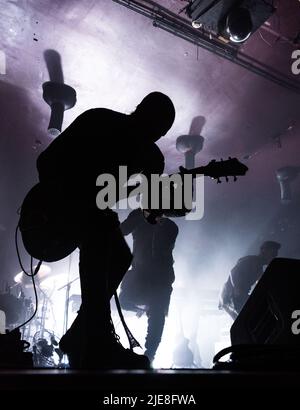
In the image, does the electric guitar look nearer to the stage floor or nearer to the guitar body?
the guitar body

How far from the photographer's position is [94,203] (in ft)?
6.86

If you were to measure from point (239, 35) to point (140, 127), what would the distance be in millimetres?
3382

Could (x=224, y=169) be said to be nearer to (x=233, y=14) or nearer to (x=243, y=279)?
(x=233, y=14)

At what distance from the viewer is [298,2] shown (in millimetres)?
5270

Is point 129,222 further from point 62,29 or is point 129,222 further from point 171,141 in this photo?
point 171,141

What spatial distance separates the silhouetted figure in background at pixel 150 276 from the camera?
174 inches

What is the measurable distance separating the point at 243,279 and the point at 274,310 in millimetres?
4788

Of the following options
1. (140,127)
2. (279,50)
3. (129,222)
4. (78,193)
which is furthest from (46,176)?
(279,50)

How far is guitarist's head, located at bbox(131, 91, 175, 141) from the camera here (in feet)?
8.32

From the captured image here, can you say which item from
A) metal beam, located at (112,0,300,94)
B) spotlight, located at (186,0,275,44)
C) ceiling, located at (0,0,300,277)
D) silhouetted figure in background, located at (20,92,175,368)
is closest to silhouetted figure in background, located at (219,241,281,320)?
ceiling, located at (0,0,300,277)

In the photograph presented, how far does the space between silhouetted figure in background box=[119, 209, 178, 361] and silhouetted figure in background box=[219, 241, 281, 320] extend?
277 centimetres
